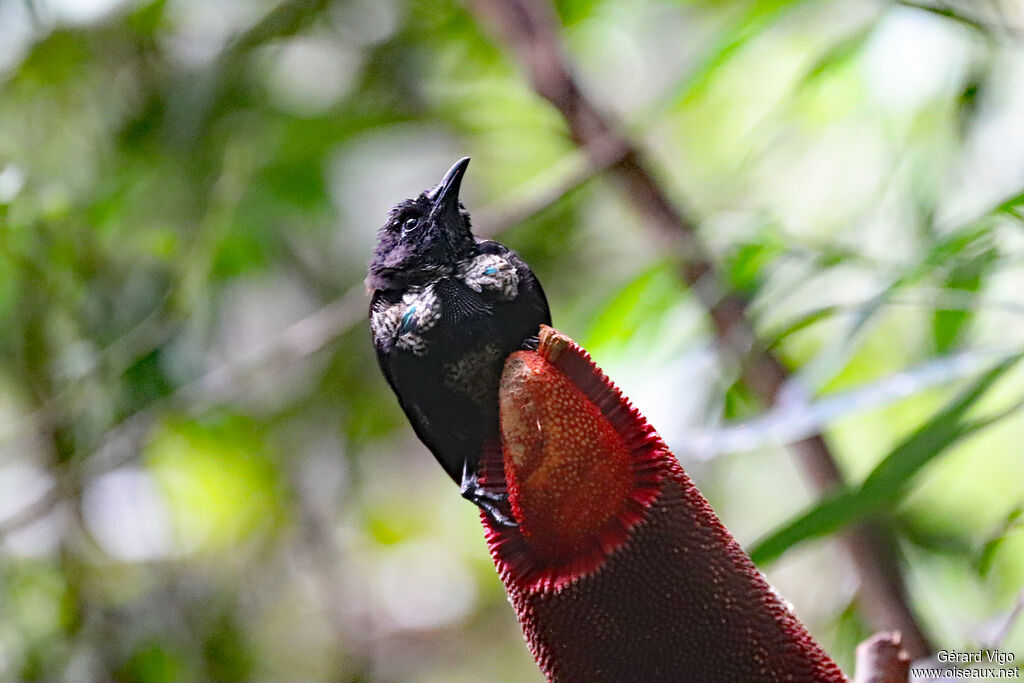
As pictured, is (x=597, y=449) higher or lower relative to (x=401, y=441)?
higher

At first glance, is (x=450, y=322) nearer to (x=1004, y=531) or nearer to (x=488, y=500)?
(x=488, y=500)

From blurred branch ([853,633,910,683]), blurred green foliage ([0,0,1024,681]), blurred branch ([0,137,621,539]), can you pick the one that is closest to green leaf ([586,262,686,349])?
blurred green foliage ([0,0,1024,681])

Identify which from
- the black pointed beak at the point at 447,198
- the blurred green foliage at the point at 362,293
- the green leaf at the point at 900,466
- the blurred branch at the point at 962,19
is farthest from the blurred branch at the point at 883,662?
the blurred branch at the point at 962,19

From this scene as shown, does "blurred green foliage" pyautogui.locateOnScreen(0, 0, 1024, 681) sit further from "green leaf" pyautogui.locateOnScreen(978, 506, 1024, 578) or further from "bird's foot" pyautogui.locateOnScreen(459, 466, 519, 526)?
"bird's foot" pyautogui.locateOnScreen(459, 466, 519, 526)

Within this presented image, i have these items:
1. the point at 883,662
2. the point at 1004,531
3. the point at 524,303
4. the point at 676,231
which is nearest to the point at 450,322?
the point at 524,303

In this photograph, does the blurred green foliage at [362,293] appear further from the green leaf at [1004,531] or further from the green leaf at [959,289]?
the green leaf at [1004,531]

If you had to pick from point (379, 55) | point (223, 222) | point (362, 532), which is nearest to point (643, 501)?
point (223, 222)

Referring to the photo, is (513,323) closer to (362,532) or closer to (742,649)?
(742,649)
